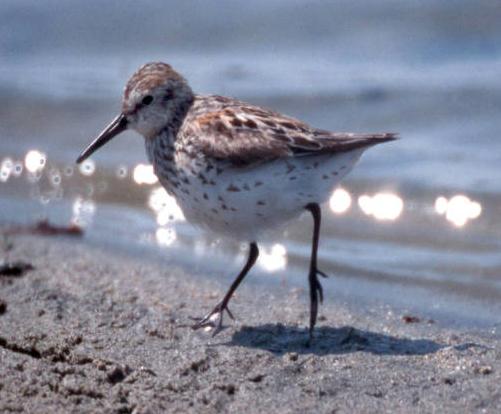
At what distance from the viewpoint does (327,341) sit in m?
5.45

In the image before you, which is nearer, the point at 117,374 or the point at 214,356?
the point at 117,374

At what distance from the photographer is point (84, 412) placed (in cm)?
447

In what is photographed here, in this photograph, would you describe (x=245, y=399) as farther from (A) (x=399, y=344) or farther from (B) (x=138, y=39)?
(B) (x=138, y=39)

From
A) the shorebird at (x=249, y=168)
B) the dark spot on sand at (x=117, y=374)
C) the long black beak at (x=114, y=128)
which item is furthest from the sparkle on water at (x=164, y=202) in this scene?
the dark spot on sand at (x=117, y=374)

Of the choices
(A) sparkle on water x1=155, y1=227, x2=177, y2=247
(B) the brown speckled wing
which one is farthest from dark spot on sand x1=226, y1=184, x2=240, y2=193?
(A) sparkle on water x1=155, y1=227, x2=177, y2=247

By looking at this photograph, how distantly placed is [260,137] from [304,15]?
8.34 meters

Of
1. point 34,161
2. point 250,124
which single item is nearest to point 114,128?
point 250,124

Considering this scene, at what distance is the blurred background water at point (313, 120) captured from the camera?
7941mm

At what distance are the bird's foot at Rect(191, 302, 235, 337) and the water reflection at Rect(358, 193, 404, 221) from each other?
3.54 meters

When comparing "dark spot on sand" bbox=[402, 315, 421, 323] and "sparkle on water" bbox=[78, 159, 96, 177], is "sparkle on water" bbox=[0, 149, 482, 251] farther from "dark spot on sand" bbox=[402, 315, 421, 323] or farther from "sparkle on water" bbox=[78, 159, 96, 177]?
"dark spot on sand" bbox=[402, 315, 421, 323]

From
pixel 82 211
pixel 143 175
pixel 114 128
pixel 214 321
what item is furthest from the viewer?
pixel 143 175

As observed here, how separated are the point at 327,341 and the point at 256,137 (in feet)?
3.58

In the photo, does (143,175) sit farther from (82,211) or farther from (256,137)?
(256,137)

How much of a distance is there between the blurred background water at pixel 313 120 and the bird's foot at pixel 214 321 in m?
1.27
